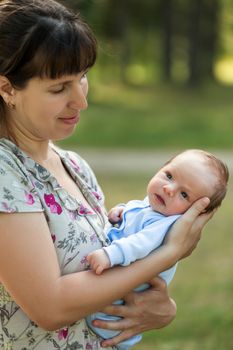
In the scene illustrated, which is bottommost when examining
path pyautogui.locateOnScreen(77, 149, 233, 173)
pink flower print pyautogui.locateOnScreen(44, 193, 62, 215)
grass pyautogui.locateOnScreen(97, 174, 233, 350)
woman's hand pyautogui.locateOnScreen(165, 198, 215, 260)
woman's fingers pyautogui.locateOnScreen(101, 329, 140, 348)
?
path pyautogui.locateOnScreen(77, 149, 233, 173)

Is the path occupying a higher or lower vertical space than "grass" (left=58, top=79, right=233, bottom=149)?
higher

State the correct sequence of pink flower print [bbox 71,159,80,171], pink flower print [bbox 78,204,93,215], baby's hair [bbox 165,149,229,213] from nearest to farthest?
1. pink flower print [bbox 78,204,93,215]
2. baby's hair [bbox 165,149,229,213]
3. pink flower print [bbox 71,159,80,171]

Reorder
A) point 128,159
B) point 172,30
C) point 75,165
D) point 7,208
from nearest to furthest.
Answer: point 7,208 < point 75,165 < point 128,159 < point 172,30

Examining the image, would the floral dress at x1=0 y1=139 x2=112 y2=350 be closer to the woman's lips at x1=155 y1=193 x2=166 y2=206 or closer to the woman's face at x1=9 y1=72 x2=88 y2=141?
the woman's face at x1=9 y1=72 x2=88 y2=141

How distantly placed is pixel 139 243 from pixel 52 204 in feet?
0.80

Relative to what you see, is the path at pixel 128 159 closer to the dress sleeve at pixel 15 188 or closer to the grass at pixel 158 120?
the grass at pixel 158 120

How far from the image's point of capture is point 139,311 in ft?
7.25

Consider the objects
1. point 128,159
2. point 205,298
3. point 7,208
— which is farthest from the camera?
point 128,159

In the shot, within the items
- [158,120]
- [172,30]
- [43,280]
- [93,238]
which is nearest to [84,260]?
[93,238]

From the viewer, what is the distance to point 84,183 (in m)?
2.31

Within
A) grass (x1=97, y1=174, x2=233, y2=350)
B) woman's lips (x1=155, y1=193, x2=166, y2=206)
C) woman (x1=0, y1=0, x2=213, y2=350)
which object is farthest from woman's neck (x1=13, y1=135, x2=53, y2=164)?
grass (x1=97, y1=174, x2=233, y2=350)

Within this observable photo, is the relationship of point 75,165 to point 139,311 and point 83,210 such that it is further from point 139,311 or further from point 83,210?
point 139,311

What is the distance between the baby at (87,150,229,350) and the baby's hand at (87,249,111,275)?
7 cm

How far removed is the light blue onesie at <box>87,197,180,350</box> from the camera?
2068 millimetres
